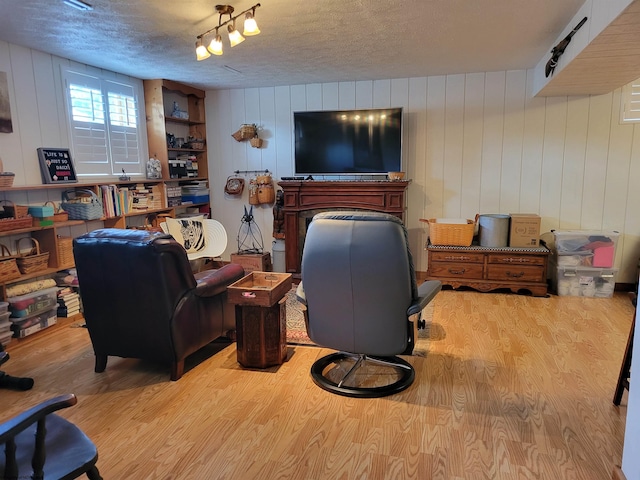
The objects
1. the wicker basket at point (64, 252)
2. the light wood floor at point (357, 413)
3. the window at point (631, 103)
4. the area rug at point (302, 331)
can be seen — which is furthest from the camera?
the window at point (631, 103)

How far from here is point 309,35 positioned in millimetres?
3430

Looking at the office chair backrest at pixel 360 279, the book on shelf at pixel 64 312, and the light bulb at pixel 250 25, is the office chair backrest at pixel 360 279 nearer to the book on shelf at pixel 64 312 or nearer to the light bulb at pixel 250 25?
the light bulb at pixel 250 25

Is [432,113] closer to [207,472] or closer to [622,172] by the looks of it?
[622,172]

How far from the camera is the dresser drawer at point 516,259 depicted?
451 centimetres

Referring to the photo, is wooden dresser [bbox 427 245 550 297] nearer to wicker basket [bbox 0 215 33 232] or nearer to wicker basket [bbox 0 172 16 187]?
wicker basket [bbox 0 215 33 232]

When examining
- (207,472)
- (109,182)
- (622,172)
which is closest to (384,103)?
(622,172)

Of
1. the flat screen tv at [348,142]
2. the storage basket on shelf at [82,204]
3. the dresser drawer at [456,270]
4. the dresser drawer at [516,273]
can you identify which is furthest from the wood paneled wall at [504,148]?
the storage basket on shelf at [82,204]

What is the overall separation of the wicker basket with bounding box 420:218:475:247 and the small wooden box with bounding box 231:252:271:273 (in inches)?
84.4

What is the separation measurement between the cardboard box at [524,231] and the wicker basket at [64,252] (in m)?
4.29

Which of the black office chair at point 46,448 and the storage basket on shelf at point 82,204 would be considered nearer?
the black office chair at point 46,448

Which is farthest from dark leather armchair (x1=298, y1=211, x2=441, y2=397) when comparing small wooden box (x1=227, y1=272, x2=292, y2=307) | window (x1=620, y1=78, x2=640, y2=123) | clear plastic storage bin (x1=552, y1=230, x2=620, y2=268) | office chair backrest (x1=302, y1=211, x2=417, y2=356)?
window (x1=620, y1=78, x2=640, y2=123)

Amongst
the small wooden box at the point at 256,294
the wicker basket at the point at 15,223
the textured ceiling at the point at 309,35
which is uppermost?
the textured ceiling at the point at 309,35

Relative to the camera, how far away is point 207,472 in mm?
1949

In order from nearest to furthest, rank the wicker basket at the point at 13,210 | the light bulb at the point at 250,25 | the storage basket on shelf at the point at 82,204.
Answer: the light bulb at the point at 250,25 < the wicker basket at the point at 13,210 < the storage basket on shelf at the point at 82,204
